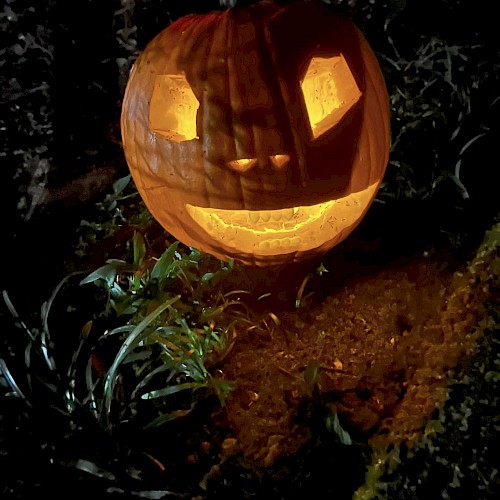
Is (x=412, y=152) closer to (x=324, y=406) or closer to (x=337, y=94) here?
(x=337, y=94)

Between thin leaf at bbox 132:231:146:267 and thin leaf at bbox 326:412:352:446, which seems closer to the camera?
thin leaf at bbox 326:412:352:446

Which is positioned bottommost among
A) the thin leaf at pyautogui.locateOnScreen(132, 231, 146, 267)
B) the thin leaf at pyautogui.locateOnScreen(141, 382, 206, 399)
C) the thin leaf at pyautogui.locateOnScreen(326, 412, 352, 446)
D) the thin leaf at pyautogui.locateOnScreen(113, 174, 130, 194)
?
the thin leaf at pyautogui.locateOnScreen(326, 412, 352, 446)

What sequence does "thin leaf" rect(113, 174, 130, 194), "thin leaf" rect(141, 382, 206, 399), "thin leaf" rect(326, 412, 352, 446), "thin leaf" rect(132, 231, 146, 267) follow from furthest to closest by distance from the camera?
"thin leaf" rect(113, 174, 130, 194), "thin leaf" rect(132, 231, 146, 267), "thin leaf" rect(141, 382, 206, 399), "thin leaf" rect(326, 412, 352, 446)

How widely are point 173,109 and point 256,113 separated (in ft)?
0.89

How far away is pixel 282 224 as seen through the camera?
5.60 ft

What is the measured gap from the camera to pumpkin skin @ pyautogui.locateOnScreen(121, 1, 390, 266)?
4.79ft

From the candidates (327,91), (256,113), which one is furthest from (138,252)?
(327,91)

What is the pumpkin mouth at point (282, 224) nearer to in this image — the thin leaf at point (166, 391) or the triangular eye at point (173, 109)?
the triangular eye at point (173, 109)

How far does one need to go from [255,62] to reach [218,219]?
0.51 m

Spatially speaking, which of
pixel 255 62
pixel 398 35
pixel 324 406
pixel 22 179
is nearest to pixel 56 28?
pixel 22 179

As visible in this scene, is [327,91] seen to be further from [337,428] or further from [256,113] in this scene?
[337,428]

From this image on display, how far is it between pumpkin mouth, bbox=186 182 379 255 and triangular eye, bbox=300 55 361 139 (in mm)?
267

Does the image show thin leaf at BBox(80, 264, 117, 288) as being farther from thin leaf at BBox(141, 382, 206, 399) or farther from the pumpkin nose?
the pumpkin nose

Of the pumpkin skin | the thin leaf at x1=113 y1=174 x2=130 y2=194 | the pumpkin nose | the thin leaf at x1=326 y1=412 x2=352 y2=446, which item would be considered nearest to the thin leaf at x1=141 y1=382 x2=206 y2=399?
the thin leaf at x1=326 y1=412 x2=352 y2=446
